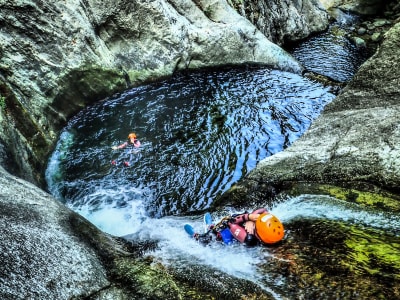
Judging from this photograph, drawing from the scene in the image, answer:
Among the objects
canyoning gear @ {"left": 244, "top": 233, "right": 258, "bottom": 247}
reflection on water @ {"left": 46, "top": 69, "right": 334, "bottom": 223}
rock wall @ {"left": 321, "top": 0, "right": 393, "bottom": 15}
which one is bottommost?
canyoning gear @ {"left": 244, "top": 233, "right": 258, "bottom": 247}

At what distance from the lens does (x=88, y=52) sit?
15.9 m

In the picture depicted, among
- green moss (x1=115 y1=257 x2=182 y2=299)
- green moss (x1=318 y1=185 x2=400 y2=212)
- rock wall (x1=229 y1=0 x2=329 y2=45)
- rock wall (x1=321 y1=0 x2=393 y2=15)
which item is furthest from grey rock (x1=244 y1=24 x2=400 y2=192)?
rock wall (x1=321 y1=0 x2=393 y2=15)

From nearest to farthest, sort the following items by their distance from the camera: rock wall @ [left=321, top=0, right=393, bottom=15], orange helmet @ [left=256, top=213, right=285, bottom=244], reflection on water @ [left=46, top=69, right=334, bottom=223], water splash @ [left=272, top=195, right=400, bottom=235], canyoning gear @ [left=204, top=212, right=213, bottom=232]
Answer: water splash @ [left=272, top=195, right=400, bottom=235] < orange helmet @ [left=256, top=213, right=285, bottom=244] < canyoning gear @ [left=204, top=212, right=213, bottom=232] < reflection on water @ [left=46, top=69, right=334, bottom=223] < rock wall @ [left=321, top=0, right=393, bottom=15]

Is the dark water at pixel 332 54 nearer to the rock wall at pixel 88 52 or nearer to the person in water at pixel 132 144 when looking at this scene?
the rock wall at pixel 88 52

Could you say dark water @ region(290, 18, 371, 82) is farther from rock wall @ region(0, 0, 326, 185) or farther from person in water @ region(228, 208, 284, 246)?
person in water @ region(228, 208, 284, 246)

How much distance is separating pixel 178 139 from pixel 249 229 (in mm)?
6857

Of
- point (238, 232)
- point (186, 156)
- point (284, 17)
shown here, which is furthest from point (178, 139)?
point (284, 17)

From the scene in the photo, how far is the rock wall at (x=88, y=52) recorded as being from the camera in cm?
1227

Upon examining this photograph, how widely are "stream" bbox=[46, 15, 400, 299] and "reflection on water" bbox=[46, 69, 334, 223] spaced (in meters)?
0.04

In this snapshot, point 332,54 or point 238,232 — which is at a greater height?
point 332,54

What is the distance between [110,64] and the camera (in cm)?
1689

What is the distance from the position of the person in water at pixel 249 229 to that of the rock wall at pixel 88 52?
19.3 ft

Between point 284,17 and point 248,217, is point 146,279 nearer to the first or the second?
point 248,217

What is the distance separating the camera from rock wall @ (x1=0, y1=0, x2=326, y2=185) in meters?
12.3
